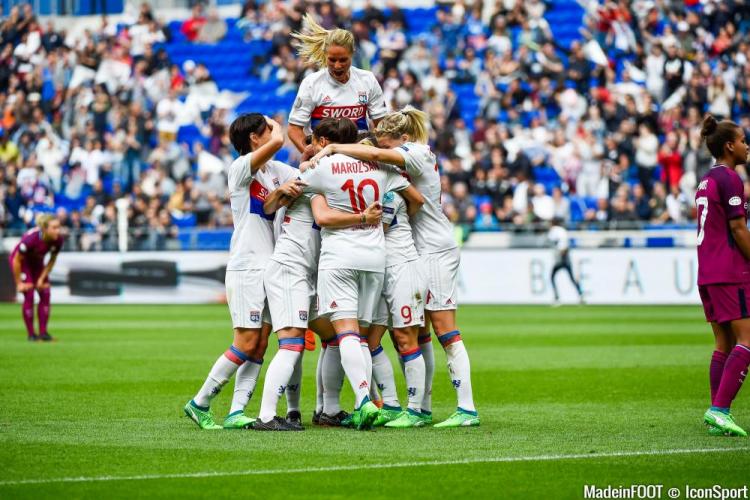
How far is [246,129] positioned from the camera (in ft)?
31.1

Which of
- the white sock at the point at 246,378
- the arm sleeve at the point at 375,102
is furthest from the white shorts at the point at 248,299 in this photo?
the arm sleeve at the point at 375,102

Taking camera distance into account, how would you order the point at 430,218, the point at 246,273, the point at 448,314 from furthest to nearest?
the point at 430,218
the point at 448,314
the point at 246,273

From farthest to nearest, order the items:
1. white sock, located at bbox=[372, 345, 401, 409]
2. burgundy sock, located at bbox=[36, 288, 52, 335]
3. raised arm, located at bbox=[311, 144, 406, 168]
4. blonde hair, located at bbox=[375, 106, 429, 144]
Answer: burgundy sock, located at bbox=[36, 288, 52, 335] < white sock, located at bbox=[372, 345, 401, 409] < blonde hair, located at bbox=[375, 106, 429, 144] < raised arm, located at bbox=[311, 144, 406, 168]

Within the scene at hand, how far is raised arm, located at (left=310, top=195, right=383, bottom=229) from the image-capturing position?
9.28 m

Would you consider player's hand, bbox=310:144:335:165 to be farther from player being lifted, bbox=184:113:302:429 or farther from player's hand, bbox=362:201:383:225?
player's hand, bbox=362:201:383:225

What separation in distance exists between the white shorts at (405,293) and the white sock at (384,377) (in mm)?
306

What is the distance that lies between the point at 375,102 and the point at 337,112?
341mm

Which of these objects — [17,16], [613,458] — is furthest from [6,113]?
[613,458]

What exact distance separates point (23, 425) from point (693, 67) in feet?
70.8

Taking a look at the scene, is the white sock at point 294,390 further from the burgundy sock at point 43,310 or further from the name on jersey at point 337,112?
the burgundy sock at point 43,310

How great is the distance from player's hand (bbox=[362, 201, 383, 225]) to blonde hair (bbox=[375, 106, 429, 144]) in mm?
698

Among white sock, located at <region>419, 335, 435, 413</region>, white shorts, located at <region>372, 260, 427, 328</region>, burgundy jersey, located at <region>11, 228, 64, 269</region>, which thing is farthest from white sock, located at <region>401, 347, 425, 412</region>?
burgundy jersey, located at <region>11, 228, 64, 269</region>

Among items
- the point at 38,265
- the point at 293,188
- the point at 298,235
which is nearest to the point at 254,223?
the point at 298,235

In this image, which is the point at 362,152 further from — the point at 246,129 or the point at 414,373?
the point at 414,373
